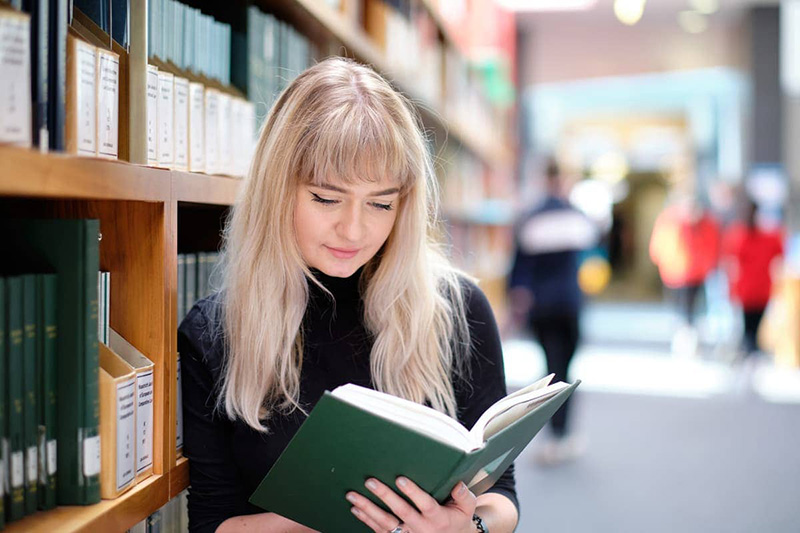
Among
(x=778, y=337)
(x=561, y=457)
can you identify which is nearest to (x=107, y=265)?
(x=561, y=457)

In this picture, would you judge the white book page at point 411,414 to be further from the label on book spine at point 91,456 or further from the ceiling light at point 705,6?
the ceiling light at point 705,6

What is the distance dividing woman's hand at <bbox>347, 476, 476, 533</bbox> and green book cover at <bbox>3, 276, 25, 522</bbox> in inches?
17.1

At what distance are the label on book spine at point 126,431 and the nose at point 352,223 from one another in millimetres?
400

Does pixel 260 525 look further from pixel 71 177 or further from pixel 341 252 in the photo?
pixel 71 177

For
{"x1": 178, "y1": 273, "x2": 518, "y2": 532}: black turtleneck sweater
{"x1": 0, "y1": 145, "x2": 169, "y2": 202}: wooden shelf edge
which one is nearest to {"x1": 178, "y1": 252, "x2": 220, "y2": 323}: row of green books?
{"x1": 178, "y1": 273, "x2": 518, "y2": 532}: black turtleneck sweater

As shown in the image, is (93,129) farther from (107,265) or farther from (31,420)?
(31,420)

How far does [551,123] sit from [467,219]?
6.48 metres

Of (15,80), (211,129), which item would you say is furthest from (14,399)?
(211,129)

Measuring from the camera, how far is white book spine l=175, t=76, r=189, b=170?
1365 millimetres

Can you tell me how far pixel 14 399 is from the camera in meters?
0.93

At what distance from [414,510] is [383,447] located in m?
0.14

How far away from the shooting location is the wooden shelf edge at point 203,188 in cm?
125

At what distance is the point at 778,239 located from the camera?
5953 millimetres

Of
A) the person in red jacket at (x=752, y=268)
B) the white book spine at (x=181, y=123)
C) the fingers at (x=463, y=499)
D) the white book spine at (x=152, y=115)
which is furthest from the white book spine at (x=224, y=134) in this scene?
the person in red jacket at (x=752, y=268)
